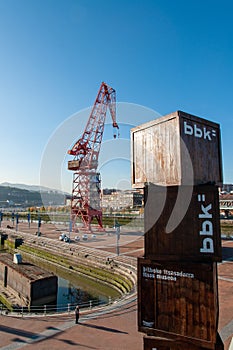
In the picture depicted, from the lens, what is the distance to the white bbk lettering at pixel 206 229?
5.71m

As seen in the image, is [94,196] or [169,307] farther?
[94,196]

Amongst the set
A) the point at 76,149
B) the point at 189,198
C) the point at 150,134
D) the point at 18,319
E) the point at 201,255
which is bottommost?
the point at 18,319

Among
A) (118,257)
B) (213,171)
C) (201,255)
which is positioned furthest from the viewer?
(118,257)

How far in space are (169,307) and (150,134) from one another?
4.21 metres

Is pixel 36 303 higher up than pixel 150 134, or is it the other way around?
pixel 150 134

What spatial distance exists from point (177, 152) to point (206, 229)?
1.85 m

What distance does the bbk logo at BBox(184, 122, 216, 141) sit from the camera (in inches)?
240

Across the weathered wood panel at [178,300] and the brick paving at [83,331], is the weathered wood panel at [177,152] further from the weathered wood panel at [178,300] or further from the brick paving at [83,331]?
the brick paving at [83,331]

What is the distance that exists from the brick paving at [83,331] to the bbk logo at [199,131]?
677 cm

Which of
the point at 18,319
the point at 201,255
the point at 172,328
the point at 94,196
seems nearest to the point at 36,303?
the point at 18,319

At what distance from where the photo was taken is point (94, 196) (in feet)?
133

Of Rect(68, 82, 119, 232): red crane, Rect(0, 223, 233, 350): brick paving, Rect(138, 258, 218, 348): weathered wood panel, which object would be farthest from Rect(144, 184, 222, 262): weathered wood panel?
Rect(68, 82, 119, 232): red crane

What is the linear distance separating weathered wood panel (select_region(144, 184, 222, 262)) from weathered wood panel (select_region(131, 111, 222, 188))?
0.30 m

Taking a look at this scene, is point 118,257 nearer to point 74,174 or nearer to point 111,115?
point 74,174
